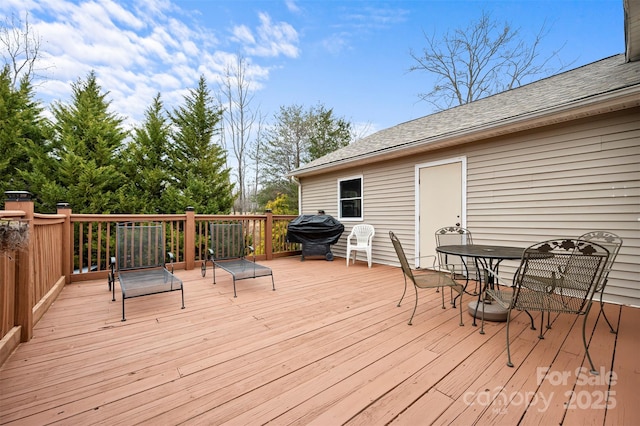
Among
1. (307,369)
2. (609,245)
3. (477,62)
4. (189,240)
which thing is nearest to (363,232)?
(189,240)

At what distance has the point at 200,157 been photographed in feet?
28.8

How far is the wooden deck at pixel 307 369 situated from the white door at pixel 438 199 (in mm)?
2245

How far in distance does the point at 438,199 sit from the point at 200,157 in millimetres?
7481

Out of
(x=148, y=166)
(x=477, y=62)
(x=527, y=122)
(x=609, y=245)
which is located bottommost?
(x=609, y=245)

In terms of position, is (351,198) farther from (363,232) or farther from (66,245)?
(66,245)

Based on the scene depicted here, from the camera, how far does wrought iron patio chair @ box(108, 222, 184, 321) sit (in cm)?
314

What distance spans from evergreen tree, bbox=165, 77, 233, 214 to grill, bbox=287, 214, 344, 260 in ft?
12.0

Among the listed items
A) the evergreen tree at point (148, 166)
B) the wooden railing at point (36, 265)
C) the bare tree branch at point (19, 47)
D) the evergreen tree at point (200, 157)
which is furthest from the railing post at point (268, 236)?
the bare tree branch at point (19, 47)

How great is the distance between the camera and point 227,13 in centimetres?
882

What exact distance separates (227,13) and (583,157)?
10.4 metres

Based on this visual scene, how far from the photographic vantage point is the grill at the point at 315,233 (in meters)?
6.26

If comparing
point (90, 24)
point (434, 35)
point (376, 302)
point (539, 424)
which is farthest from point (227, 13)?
point (539, 424)

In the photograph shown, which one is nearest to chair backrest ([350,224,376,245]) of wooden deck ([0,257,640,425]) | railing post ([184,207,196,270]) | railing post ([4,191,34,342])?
wooden deck ([0,257,640,425])

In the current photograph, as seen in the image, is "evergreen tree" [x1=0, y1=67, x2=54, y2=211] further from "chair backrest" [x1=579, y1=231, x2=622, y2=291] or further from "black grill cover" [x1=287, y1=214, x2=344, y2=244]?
"chair backrest" [x1=579, y1=231, x2=622, y2=291]
